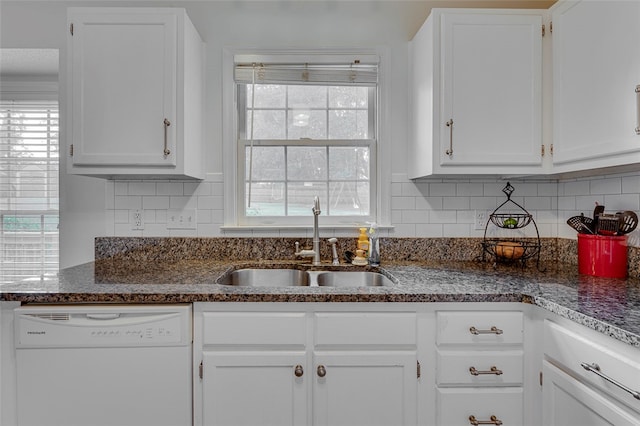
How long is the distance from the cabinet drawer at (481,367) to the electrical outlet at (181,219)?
1541 mm

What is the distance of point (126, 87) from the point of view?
1.78 metres

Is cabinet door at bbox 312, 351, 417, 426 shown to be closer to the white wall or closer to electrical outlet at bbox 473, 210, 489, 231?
the white wall

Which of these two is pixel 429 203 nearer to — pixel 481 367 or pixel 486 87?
pixel 486 87

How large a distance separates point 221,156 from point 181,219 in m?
0.45

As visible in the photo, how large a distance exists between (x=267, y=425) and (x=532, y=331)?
1094 millimetres

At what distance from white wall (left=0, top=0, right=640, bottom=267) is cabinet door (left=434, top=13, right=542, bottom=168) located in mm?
373

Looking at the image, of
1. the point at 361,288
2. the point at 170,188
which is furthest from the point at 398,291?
the point at 170,188

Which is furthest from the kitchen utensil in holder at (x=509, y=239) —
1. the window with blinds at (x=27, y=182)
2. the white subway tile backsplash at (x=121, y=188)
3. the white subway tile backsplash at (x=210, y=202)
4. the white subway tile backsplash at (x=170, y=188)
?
the window with blinds at (x=27, y=182)

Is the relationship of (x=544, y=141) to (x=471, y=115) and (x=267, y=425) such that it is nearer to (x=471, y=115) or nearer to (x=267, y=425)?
(x=471, y=115)

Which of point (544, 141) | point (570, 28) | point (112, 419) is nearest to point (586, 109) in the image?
point (544, 141)

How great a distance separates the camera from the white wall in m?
2.15

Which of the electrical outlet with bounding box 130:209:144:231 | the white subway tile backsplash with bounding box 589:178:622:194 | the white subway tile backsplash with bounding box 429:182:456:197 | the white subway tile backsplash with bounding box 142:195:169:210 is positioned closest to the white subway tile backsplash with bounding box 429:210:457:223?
the white subway tile backsplash with bounding box 429:182:456:197

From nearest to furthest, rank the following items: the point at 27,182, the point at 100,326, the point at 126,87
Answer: the point at 100,326
the point at 126,87
the point at 27,182

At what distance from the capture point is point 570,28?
1667 mm
